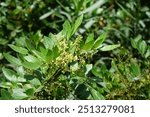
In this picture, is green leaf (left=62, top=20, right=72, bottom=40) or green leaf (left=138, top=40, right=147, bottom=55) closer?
green leaf (left=62, top=20, right=72, bottom=40)

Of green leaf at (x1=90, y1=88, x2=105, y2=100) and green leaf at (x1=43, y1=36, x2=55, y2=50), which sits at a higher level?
green leaf at (x1=43, y1=36, x2=55, y2=50)

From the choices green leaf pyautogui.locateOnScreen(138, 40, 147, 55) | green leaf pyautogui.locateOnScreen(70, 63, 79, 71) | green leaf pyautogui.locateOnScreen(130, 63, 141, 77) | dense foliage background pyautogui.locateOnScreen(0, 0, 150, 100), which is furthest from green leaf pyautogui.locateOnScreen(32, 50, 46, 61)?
green leaf pyautogui.locateOnScreen(138, 40, 147, 55)

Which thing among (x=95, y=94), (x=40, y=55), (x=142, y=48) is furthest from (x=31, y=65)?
(x=142, y=48)

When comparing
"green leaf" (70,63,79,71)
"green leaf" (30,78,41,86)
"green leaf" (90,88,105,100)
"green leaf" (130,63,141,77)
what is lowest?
"green leaf" (90,88,105,100)

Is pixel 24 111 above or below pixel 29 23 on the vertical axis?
below

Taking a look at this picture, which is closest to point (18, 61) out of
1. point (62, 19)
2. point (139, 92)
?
point (139, 92)

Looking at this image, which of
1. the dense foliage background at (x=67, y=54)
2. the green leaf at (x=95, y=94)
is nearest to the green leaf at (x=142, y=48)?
the dense foliage background at (x=67, y=54)

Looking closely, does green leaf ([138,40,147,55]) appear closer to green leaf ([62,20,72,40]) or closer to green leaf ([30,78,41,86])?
green leaf ([62,20,72,40])

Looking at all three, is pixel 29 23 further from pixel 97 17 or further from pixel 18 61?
pixel 18 61
